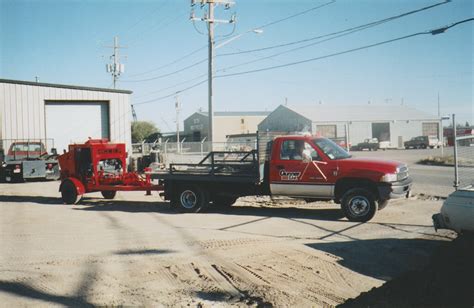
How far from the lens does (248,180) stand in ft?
37.3

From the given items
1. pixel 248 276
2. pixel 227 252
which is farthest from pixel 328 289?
pixel 227 252

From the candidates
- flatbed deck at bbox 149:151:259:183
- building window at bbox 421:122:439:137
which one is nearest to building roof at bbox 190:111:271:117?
building window at bbox 421:122:439:137

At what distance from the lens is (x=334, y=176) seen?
1059cm

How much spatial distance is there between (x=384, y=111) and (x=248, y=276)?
206 feet

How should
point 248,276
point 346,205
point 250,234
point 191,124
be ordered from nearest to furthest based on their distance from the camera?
point 248,276
point 250,234
point 346,205
point 191,124

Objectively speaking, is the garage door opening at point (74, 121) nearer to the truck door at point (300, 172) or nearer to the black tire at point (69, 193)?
the black tire at point (69, 193)

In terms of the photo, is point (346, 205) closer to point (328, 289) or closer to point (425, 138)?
point (328, 289)

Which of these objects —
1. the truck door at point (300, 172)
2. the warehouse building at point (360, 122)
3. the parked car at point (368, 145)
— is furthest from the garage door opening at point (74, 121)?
the parked car at point (368, 145)

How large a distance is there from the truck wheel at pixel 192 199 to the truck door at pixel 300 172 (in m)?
1.93

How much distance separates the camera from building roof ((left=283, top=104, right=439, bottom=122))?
198ft

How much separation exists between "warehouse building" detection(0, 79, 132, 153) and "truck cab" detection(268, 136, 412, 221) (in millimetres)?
19929

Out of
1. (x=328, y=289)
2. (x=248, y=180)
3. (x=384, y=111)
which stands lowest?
(x=328, y=289)

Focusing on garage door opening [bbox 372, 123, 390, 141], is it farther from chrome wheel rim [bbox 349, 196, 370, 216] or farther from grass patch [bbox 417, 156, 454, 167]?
chrome wheel rim [bbox 349, 196, 370, 216]

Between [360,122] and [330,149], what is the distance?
5049 centimetres
